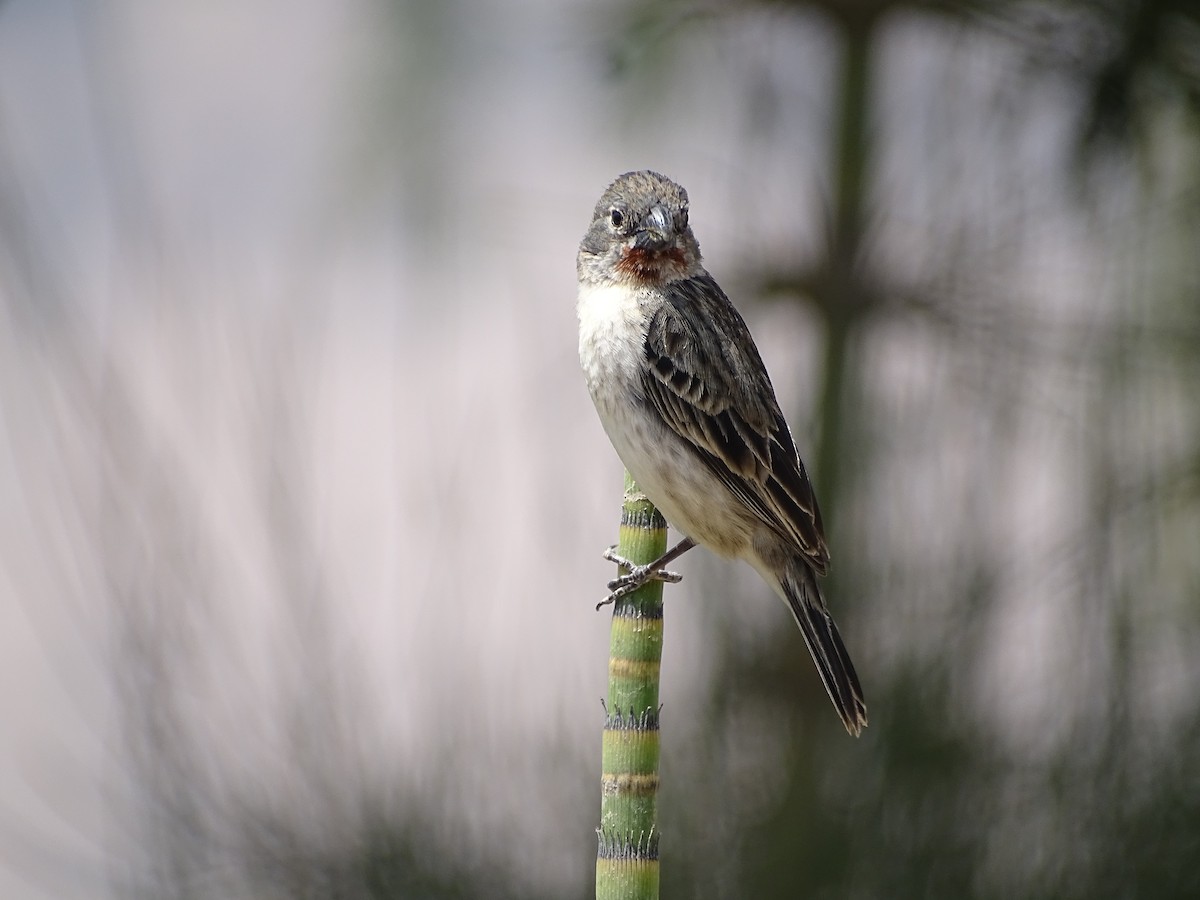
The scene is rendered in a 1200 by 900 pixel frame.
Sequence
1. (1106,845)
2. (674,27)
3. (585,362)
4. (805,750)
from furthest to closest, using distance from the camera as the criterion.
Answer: (674,27) → (805,750) → (1106,845) → (585,362)

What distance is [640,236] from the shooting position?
9.20 feet

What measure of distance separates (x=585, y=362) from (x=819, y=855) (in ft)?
5.06

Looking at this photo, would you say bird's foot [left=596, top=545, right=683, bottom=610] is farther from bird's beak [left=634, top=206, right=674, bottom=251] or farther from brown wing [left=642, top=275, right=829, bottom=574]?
bird's beak [left=634, top=206, right=674, bottom=251]

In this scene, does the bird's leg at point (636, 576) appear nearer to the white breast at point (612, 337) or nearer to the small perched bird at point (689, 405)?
the small perched bird at point (689, 405)

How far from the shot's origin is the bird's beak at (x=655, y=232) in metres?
2.77

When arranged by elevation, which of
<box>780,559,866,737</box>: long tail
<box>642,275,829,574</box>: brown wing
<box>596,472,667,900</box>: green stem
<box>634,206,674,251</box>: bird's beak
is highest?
<box>634,206,674,251</box>: bird's beak

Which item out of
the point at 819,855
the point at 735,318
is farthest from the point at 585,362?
the point at 819,855

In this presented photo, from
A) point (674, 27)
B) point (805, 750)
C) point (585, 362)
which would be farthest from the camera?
point (674, 27)

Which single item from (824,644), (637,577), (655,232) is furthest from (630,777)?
(655,232)

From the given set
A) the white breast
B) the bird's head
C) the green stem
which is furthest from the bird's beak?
the green stem

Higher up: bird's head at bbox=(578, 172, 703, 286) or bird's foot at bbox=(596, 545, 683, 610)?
bird's head at bbox=(578, 172, 703, 286)

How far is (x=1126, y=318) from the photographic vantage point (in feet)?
12.6

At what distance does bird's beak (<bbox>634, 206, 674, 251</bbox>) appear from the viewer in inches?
109

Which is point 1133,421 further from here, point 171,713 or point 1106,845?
point 171,713
